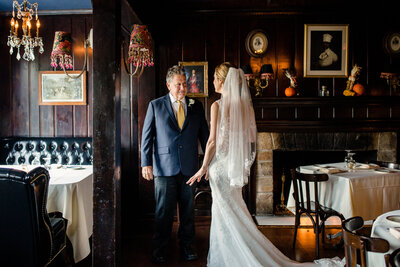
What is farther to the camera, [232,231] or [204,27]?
[204,27]

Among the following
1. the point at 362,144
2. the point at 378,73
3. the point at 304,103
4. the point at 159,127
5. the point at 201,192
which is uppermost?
the point at 378,73

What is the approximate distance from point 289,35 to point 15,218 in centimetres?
403

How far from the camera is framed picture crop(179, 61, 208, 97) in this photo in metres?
4.18

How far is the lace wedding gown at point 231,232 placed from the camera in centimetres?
228

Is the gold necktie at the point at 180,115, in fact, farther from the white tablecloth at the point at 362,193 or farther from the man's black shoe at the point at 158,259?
the white tablecloth at the point at 362,193

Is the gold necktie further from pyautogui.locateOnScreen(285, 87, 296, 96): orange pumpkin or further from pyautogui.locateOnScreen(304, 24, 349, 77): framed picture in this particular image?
pyautogui.locateOnScreen(304, 24, 349, 77): framed picture

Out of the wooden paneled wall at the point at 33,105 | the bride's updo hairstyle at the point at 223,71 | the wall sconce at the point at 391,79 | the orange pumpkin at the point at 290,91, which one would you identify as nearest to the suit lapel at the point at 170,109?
the bride's updo hairstyle at the point at 223,71

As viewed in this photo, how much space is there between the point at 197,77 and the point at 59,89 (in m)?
2.19

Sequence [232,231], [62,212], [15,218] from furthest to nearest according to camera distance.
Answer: [62,212] < [232,231] < [15,218]

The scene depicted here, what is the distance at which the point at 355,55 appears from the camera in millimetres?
4242

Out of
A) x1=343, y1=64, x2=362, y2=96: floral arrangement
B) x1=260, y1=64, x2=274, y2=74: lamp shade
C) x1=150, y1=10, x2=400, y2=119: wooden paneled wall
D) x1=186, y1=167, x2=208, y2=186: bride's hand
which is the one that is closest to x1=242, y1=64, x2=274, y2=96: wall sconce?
x1=260, y1=64, x2=274, y2=74: lamp shade

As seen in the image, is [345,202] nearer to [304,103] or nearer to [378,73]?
[304,103]

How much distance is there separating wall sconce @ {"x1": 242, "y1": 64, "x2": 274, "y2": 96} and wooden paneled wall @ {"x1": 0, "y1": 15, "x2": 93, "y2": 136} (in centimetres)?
244

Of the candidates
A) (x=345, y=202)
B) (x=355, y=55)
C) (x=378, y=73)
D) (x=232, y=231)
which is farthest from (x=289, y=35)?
(x=232, y=231)
